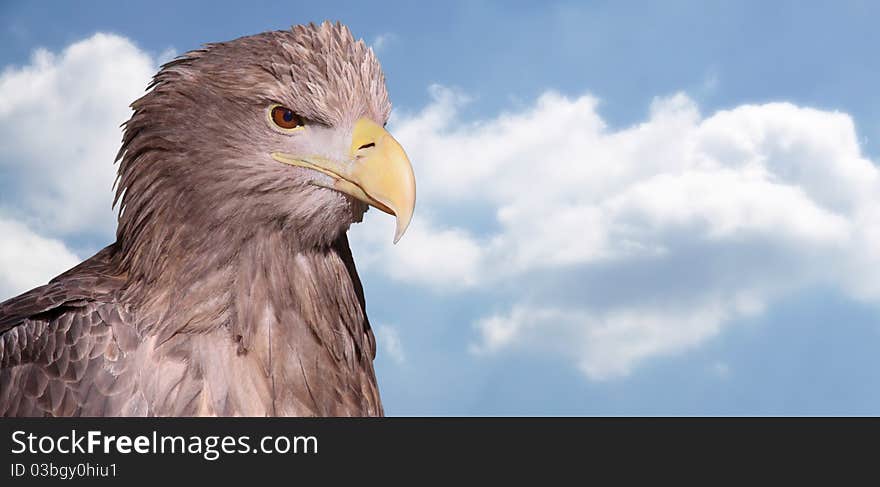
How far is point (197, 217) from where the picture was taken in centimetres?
482

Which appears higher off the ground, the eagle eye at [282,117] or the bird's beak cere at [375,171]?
the eagle eye at [282,117]

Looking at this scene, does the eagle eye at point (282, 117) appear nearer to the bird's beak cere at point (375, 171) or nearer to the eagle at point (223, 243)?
the eagle at point (223, 243)

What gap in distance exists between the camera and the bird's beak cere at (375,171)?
4688mm

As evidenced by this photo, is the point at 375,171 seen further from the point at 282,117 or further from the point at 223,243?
the point at 223,243

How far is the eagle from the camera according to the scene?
186 inches

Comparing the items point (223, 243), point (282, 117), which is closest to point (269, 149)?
point (282, 117)

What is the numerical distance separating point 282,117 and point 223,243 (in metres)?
0.71

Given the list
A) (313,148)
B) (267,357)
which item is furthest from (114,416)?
(313,148)

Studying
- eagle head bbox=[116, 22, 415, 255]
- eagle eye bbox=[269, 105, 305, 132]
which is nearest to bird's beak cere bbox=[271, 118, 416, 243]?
eagle head bbox=[116, 22, 415, 255]

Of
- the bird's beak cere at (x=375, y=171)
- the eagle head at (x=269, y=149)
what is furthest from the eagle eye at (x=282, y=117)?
the bird's beak cere at (x=375, y=171)

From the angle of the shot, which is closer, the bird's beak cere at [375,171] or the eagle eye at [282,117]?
the bird's beak cere at [375,171]

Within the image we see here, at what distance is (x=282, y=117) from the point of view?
4805 millimetres

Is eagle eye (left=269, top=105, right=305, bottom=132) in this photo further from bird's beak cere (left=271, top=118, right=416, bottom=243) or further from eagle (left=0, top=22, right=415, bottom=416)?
bird's beak cere (left=271, top=118, right=416, bottom=243)
